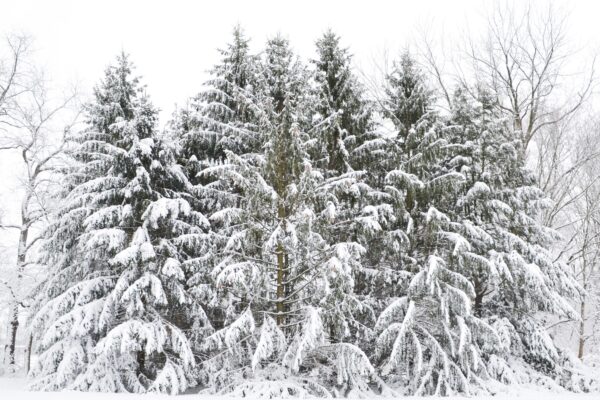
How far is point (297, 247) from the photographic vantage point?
11.9 m

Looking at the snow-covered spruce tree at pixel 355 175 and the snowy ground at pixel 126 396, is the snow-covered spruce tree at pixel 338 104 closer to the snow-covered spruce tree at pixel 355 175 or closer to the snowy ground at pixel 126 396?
the snow-covered spruce tree at pixel 355 175

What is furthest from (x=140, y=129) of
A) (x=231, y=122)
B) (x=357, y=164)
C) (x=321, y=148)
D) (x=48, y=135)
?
(x=48, y=135)

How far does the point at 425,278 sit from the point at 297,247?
3582 mm

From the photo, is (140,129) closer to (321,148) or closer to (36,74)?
(321,148)

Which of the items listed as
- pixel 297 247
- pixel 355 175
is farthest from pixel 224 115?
pixel 297 247

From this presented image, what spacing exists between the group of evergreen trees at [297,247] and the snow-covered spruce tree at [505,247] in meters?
0.06

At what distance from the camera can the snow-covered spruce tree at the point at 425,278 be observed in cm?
1214

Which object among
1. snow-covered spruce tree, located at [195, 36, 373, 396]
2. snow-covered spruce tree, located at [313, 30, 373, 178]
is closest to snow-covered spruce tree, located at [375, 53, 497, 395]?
snow-covered spruce tree, located at [313, 30, 373, 178]

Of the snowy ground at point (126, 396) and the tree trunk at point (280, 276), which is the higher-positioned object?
the tree trunk at point (280, 276)

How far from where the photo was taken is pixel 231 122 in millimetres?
14469

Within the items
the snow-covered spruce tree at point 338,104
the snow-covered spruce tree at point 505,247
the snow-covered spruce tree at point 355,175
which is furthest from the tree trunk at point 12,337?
the snow-covered spruce tree at point 505,247

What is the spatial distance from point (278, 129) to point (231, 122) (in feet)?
8.66

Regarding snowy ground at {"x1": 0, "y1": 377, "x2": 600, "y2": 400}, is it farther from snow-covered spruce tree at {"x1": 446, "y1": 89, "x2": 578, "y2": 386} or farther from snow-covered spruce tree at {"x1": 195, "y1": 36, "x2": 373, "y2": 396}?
snow-covered spruce tree at {"x1": 195, "y1": 36, "x2": 373, "y2": 396}

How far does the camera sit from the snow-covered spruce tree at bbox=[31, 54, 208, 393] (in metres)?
11.7
